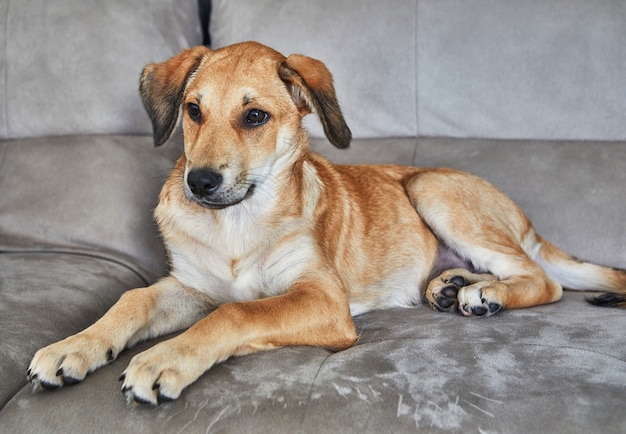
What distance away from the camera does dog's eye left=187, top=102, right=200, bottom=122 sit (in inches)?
93.3

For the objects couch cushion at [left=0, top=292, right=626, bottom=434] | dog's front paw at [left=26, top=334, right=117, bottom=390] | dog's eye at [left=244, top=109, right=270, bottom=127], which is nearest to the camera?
couch cushion at [left=0, top=292, right=626, bottom=434]

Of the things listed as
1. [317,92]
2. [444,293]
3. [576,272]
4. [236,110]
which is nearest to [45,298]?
[236,110]

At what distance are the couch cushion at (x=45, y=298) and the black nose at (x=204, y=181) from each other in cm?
68

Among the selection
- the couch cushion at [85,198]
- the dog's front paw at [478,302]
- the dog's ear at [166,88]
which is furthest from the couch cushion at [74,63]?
the dog's front paw at [478,302]

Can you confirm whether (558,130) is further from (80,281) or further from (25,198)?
(25,198)

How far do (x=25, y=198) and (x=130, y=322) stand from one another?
4.45 feet

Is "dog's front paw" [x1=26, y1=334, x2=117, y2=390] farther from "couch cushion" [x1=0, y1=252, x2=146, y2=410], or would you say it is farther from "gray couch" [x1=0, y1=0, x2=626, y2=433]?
"gray couch" [x1=0, y1=0, x2=626, y2=433]

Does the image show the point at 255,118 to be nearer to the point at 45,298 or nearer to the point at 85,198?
the point at 45,298

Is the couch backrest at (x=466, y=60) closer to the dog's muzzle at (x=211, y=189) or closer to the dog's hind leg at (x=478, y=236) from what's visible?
Answer: the dog's hind leg at (x=478, y=236)

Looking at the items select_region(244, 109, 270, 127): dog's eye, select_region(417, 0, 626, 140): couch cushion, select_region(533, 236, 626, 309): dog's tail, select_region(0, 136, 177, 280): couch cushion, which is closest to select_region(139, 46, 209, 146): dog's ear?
select_region(244, 109, 270, 127): dog's eye

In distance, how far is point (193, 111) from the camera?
2.38 meters

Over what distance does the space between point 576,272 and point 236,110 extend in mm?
1639

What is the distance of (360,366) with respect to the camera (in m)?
A: 1.94

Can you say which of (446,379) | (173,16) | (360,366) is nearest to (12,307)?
(360,366)
